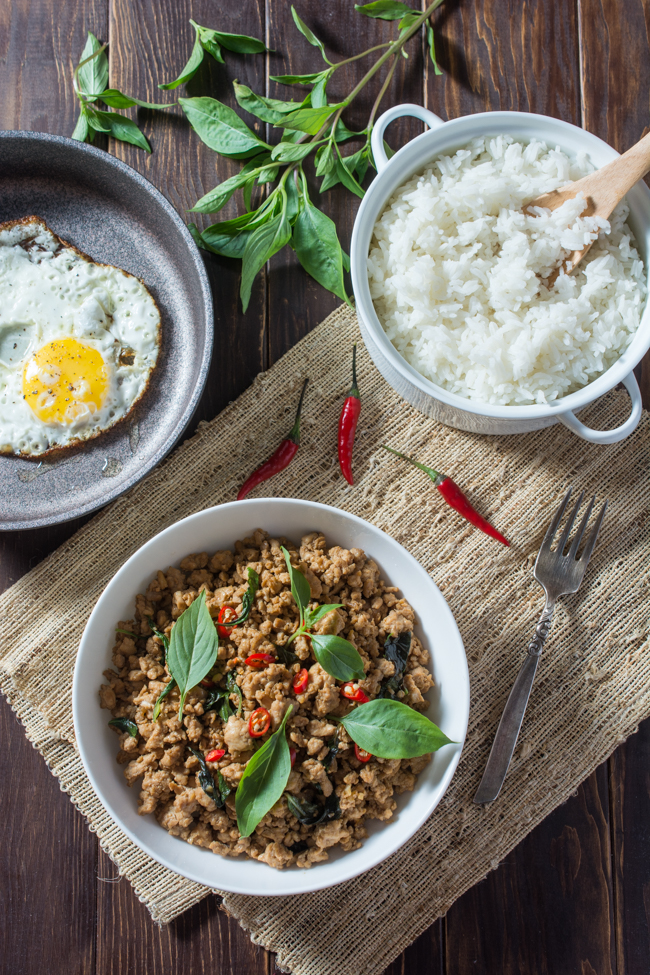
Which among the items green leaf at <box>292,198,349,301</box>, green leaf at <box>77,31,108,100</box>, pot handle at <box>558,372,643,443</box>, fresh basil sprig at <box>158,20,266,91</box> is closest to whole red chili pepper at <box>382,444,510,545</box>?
pot handle at <box>558,372,643,443</box>

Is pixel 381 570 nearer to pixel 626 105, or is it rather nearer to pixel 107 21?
pixel 626 105

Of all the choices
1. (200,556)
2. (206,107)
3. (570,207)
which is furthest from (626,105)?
(200,556)

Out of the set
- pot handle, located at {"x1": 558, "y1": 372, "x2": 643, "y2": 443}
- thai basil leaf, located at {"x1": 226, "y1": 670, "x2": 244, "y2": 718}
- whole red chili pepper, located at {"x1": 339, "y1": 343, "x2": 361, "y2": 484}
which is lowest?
thai basil leaf, located at {"x1": 226, "y1": 670, "x2": 244, "y2": 718}

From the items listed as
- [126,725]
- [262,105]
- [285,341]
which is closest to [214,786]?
[126,725]

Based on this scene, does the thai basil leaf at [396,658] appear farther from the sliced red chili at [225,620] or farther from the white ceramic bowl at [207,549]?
the sliced red chili at [225,620]

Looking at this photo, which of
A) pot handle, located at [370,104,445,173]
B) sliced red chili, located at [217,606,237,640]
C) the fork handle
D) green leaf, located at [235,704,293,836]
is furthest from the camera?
the fork handle

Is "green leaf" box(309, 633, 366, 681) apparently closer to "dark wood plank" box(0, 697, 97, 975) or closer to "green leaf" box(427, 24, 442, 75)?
"dark wood plank" box(0, 697, 97, 975)

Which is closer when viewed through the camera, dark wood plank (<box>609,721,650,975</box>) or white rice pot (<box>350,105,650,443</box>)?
white rice pot (<box>350,105,650,443</box>)

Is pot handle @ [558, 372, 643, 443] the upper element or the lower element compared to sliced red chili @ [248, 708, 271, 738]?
upper
